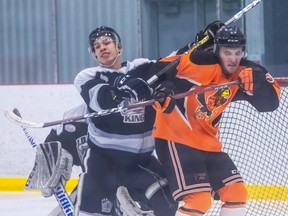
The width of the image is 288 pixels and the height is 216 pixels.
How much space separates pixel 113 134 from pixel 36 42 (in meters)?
3.54

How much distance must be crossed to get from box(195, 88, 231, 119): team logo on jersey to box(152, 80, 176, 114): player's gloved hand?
0.35 ft

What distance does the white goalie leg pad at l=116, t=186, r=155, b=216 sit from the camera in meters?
3.46

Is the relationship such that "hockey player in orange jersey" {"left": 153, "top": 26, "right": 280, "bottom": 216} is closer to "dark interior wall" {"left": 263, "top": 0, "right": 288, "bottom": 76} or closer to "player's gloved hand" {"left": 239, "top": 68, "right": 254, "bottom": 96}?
"player's gloved hand" {"left": 239, "top": 68, "right": 254, "bottom": 96}

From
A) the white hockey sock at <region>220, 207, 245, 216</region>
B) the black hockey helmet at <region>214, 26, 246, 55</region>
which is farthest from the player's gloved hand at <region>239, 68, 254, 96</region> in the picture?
the white hockey sock at <region>220, 207, 245, 216</region>

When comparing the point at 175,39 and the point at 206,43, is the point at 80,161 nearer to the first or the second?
the point at 206,43

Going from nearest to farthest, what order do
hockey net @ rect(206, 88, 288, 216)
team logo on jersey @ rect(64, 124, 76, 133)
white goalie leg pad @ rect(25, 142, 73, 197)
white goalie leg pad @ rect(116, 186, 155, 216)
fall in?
1. white goalie leg pad @ rect(116, 186, 155, 216)
2. white goalie leg pad @ rect(25, 142, 73, 197)
3. team logo on jersey @ rect(64, 124, 76, 133)
4. hockey net @ rect(206, 88, 288, 216)

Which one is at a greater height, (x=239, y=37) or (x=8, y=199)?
(x=239, y=37)

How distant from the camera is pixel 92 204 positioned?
139 inches

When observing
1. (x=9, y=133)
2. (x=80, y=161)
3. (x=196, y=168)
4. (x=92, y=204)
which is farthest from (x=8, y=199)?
(x=196, y=168)

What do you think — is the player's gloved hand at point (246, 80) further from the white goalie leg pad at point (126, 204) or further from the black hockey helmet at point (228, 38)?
the white goalie leg pad at point (126, 204)

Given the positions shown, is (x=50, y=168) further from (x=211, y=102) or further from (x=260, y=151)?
(x=260, y=151)

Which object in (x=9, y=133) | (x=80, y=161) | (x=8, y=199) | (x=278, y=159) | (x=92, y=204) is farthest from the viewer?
(x=9, y=133)

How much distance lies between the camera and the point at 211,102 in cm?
338

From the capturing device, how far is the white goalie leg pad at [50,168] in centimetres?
378
